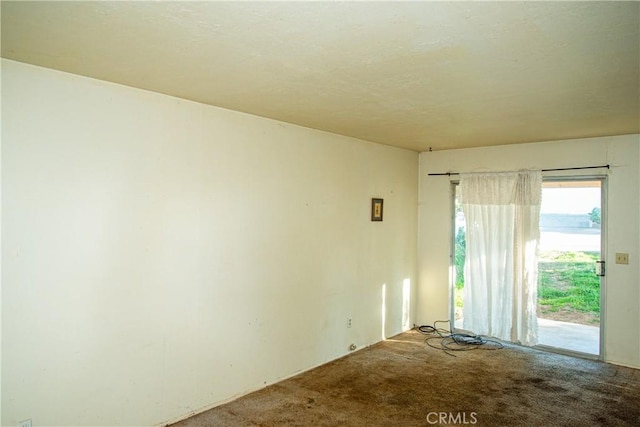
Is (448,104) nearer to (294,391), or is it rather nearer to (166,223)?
(166,223)

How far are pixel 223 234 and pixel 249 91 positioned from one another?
3.69 feet

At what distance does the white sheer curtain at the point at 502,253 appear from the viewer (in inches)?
179

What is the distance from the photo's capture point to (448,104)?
2.98 meters

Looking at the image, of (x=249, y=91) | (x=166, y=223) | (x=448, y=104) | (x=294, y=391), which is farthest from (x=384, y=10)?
(x=294, y=391)

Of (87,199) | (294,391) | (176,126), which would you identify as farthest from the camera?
(294,391)

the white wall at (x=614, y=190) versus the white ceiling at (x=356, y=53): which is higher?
the white ceiling at (x=356, y=53)

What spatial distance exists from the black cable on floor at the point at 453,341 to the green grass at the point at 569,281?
2.54 ft

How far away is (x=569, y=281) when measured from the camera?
4641mm

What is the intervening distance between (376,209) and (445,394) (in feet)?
6.81

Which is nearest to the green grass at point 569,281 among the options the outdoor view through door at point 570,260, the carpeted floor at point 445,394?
the outdoor view through door at point 570,260

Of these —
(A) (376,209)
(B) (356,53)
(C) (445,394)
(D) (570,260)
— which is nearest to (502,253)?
(D) (570,260)

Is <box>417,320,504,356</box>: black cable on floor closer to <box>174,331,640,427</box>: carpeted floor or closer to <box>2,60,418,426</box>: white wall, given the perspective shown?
<box>174,331,640,427</box>: carpeted floor

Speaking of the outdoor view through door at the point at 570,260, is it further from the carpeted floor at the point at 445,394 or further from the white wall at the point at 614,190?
the carpeted floor at the point at 445,394

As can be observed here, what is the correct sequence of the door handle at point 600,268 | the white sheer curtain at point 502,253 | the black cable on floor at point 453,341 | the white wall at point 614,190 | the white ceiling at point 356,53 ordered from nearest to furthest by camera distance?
the white ceiling at point 356,53, the white wall at point 614,190, the door handle at point 600,268, the white sheer curtain at point 502,253, the black cable on floor at point 453,341
